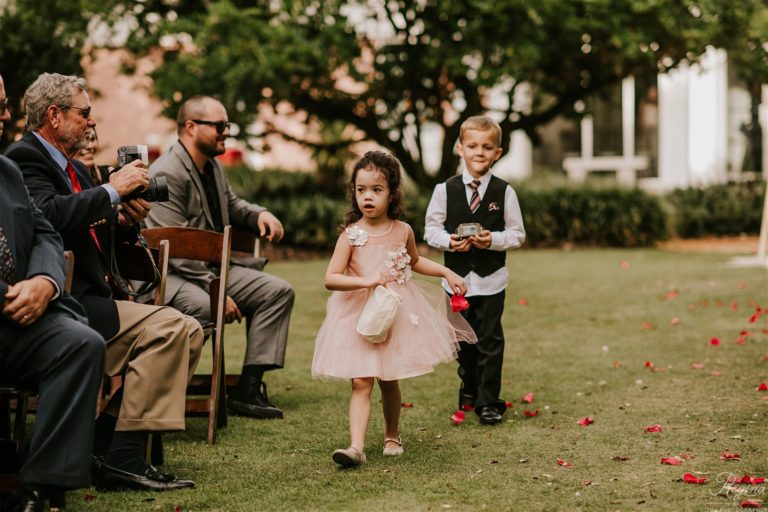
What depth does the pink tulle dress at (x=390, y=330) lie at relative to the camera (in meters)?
5.12

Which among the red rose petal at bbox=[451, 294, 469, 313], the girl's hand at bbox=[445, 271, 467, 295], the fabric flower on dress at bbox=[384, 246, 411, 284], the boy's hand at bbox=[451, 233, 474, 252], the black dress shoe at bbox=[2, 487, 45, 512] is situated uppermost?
the boy's hand at bbox=[451, 233, 474, 252]

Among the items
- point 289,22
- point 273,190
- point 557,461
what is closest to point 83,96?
point 557,461

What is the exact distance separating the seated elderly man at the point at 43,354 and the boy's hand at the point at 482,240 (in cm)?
249

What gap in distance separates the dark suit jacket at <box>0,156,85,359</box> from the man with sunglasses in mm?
1935

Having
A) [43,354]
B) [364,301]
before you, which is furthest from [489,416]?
[43,354]

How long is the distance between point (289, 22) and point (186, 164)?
323 inches

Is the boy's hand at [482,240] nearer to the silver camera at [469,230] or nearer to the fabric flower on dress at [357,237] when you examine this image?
the silver camera at [469,230]

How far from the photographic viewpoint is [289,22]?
1432cm

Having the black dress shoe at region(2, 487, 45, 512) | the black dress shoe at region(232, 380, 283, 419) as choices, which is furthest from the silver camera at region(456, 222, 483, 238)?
the black dress shoe at region(2, 487, 45, 512)

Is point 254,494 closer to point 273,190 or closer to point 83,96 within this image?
point 83,96

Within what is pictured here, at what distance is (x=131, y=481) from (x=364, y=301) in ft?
4.67

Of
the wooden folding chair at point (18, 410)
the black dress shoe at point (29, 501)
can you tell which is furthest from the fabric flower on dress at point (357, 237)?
the black dress shoe at point (29, 501)

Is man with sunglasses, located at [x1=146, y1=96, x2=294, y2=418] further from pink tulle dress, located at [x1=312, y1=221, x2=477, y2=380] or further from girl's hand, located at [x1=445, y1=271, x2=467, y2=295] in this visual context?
girl's hand, located at [x1=445, y1=271, x2=467, y2=295]

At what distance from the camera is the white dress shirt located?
6.07 metres
